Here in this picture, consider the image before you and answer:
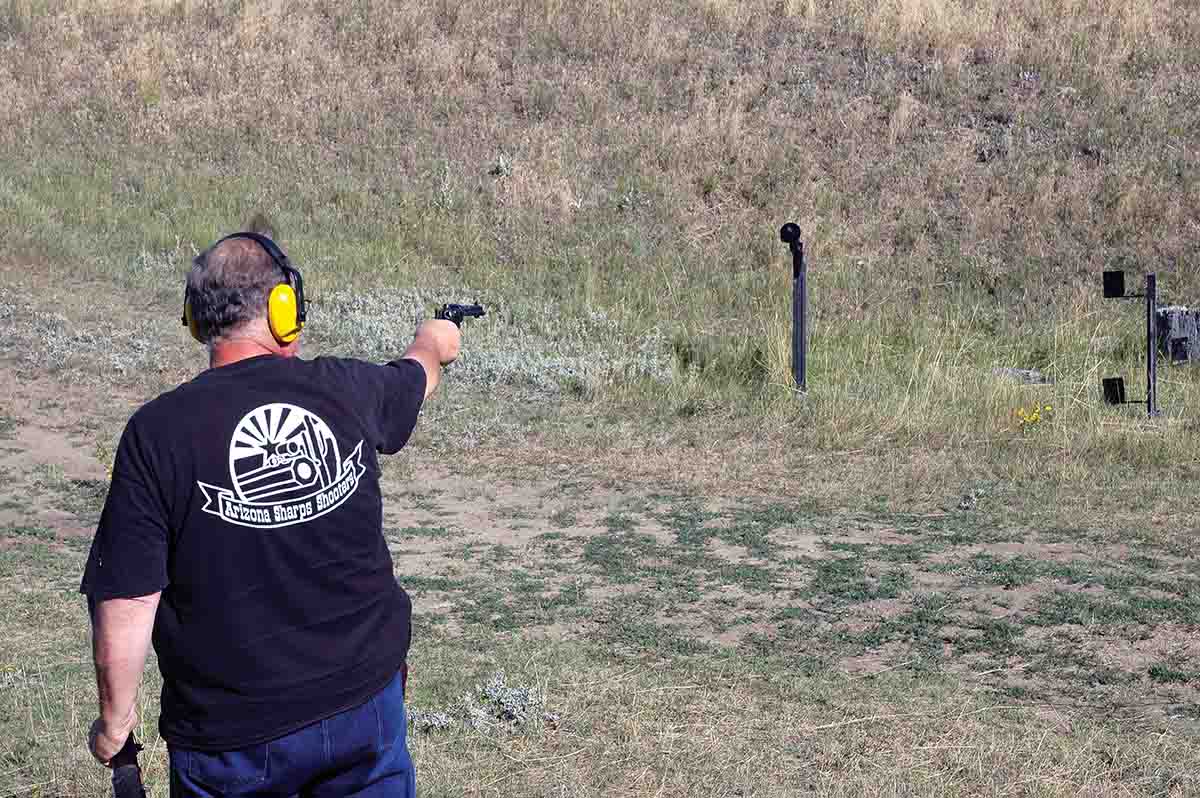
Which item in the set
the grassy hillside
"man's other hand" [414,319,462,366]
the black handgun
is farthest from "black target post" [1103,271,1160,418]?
"man's other hand" [414,319,462,366]

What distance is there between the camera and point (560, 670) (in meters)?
5.63

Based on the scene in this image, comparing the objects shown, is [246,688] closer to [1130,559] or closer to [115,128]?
[1130,559]

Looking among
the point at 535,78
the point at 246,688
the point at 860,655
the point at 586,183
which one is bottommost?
the point at 860,655

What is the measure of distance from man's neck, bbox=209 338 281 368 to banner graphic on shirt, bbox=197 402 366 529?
0.14 meters

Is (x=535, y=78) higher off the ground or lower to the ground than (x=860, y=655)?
higher

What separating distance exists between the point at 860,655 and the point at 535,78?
1550 centimetres

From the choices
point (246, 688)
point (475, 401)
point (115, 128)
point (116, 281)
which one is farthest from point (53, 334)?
point (246, 688)

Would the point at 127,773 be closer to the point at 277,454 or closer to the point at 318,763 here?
the point at 318,763

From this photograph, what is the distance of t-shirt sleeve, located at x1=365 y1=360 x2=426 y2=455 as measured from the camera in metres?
2.75

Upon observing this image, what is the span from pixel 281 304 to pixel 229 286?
0.10 meters

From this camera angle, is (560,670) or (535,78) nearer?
(560,670)

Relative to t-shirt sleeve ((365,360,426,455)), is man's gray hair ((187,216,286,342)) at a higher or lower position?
higher

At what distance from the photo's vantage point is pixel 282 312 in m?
2.61

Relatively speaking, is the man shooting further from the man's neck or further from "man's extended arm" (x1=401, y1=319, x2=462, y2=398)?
"man's extended arm" (x1=401, y1=319, x2=462, y2=398)
